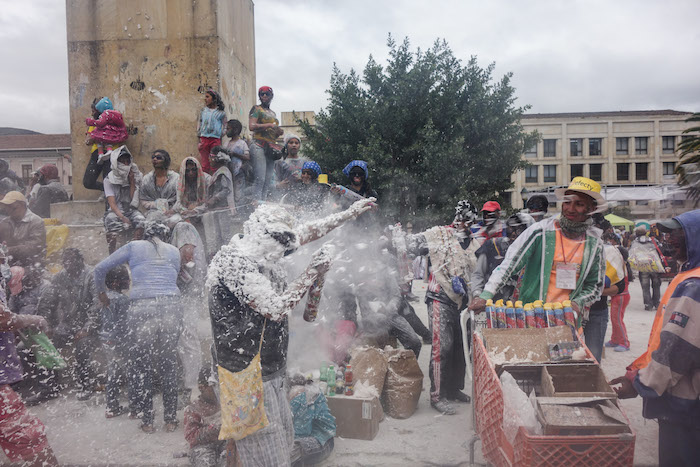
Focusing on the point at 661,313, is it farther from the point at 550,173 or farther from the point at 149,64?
the point at 550,173

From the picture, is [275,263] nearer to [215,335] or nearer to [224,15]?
[215,335]

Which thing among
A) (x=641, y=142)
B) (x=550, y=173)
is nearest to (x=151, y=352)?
(x=550, y=173)

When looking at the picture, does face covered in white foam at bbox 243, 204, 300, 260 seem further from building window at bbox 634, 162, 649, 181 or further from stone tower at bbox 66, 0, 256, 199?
building window at bbox 634, 162, 649, 181

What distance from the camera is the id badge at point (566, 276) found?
346 cm

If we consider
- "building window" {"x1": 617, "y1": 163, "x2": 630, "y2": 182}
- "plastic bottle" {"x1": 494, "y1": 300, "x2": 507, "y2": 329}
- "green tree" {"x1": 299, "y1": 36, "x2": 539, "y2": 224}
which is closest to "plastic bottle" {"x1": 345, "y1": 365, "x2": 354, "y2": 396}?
"plastic bottle" {"x1": 494, "y1": 300, "x2": 507, "y2": 329}

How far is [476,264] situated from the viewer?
15.9 feet

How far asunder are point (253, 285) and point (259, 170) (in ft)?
15.0

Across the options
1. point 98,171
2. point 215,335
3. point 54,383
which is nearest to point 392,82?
point 98,171

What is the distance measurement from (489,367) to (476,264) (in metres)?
2.29

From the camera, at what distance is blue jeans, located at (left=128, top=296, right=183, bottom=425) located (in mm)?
4543

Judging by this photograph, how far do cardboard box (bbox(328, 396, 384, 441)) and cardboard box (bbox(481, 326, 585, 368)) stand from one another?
1535mm

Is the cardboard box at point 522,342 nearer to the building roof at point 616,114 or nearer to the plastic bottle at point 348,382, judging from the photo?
the plastic bottle at point 348,382

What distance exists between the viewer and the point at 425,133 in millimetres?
16156

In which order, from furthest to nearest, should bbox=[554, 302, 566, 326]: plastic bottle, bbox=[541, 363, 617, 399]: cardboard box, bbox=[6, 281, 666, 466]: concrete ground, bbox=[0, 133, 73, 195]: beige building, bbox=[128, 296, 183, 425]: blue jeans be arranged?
bbox=[0, 133, 73, 195]: beige building
bbox=[128, 296, 183, 425]: blue jeans
bbox=[6, 281, 666, 466]: concrete ground
bbox=[554, 302, 566, 326]: plastic bottle
bbox=[541, 363, 617, 399]: cardboard box
